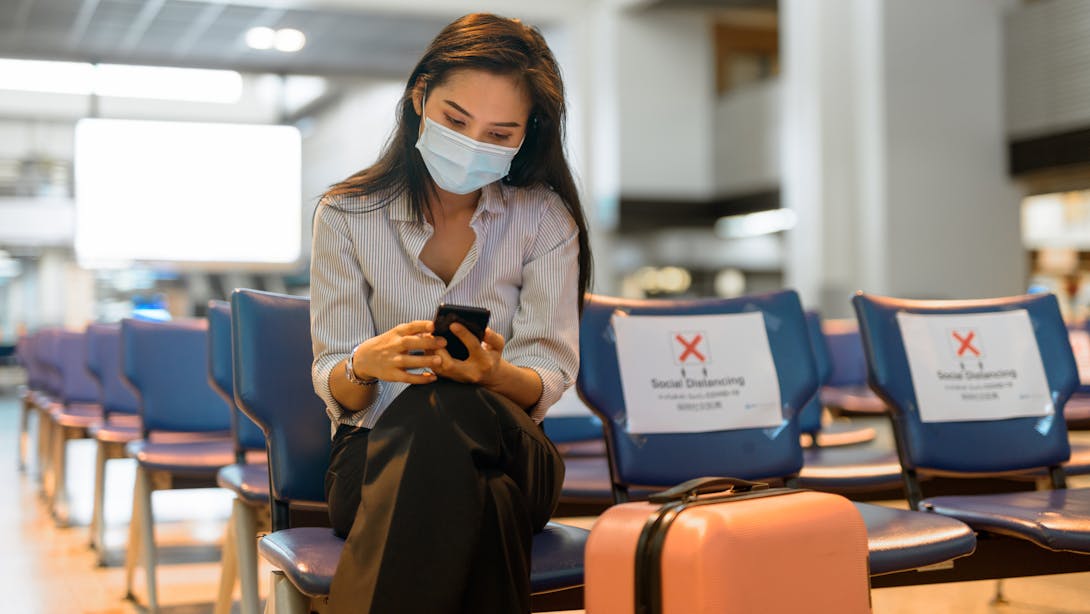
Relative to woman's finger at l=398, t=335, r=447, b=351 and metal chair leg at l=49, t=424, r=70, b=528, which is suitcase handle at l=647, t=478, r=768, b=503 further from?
metal chair leg at l=49, t=424, r=70, b=528

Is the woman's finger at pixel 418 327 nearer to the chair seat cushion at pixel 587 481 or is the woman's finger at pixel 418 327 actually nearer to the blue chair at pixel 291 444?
the blue chair at pixel 291 444

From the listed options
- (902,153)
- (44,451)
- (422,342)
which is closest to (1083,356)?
(422,342)

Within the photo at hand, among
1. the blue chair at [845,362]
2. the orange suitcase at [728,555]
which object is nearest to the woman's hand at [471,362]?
the orange suitcase at [728,555]

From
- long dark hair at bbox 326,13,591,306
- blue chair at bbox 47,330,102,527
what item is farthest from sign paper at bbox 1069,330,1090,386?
blue chair at bbox 47,330,102,527

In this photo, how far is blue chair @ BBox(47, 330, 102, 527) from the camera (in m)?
5.26

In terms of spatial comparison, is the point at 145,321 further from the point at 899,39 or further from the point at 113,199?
the point at 113,199

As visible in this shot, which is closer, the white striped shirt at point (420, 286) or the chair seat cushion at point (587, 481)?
the white striped shirt at point (420, 286)

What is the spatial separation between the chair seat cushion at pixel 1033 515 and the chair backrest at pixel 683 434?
1.00 ft

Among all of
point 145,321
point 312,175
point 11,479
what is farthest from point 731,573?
point 312,175

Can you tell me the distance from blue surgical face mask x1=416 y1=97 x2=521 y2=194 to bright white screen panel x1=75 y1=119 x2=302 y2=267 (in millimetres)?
11862

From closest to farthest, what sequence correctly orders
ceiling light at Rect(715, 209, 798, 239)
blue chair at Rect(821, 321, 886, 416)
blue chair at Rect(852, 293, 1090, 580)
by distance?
blue chair at Rect(852, 293, 1090, 580), blue chair at Rect(821, 321, 886, 416), ceiling light at Rect(715, 209, 798, 239)

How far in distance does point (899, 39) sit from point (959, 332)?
20.8 feet

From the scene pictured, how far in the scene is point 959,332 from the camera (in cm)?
243

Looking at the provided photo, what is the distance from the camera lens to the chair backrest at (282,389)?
1.88 metres
